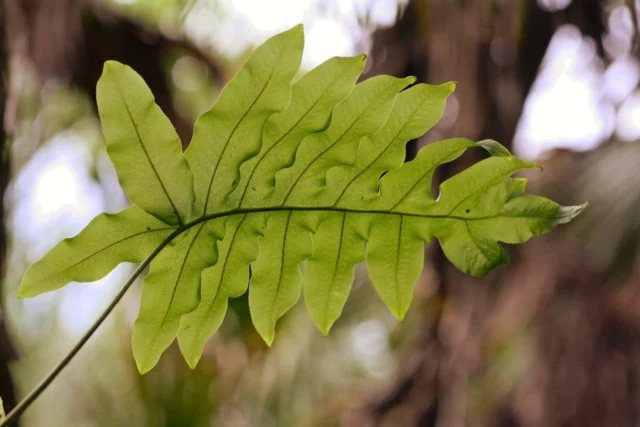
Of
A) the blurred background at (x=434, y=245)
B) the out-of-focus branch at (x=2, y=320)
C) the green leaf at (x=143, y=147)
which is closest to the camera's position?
the green leaf at (x=143, y=147)

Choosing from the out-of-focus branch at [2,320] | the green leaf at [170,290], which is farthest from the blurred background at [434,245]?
the green leaf at [170,290]

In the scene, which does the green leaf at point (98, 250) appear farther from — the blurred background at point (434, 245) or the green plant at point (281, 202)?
the blurred background at point (434, 245)

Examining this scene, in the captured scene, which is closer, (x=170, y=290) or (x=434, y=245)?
(x=170, y=290)

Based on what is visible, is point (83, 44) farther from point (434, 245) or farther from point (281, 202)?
point (281, 202)

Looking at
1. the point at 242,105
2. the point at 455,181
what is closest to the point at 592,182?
the point at 455,181

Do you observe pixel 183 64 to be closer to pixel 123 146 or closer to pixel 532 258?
pixel 532 258

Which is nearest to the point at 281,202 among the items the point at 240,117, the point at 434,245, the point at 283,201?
the point at 283,201

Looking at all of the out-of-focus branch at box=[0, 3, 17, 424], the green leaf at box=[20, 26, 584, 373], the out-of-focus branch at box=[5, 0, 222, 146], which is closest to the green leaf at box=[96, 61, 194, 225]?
the green leaf at box=[20, 26, 584, 373]
